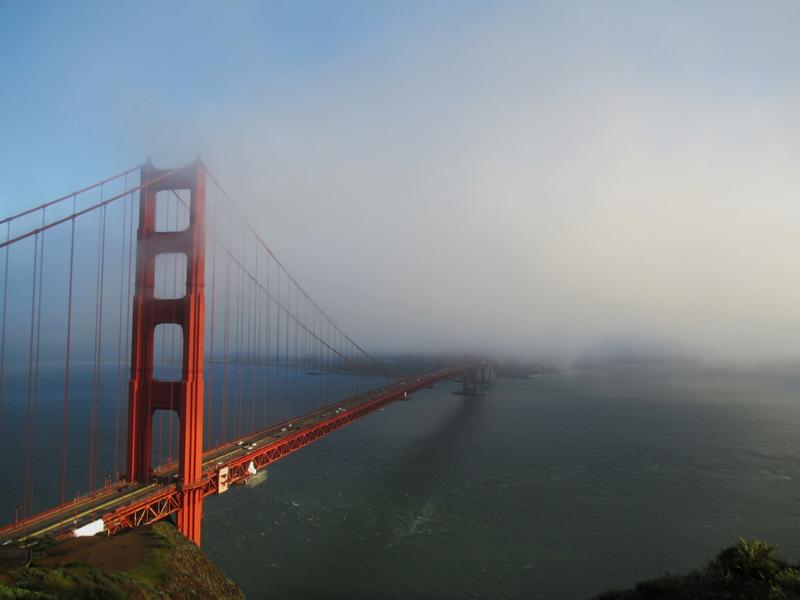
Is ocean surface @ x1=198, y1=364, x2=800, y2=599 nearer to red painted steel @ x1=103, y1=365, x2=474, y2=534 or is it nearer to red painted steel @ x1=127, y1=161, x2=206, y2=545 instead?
red painted steel @ x1=103, y1=365, x2=474, y2=534

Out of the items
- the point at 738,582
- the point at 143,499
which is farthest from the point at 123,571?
the point at 738,582

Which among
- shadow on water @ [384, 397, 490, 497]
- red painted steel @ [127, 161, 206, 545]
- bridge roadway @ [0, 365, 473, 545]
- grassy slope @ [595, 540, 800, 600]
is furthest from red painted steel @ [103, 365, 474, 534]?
grassy slope @ [595, 540, 800, 600]

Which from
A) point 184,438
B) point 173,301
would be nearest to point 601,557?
point 184,438

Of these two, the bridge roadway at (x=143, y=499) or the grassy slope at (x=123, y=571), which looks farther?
the bridge roadway at (x=143, y=499)

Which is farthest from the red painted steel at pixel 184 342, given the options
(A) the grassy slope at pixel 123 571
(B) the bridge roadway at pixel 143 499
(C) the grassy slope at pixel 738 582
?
(C) the grassy slope at pixel 738 582

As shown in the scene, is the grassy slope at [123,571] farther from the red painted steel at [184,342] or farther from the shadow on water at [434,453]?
the shadow on water at [434,453]

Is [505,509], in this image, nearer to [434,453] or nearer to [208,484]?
[434,453]
